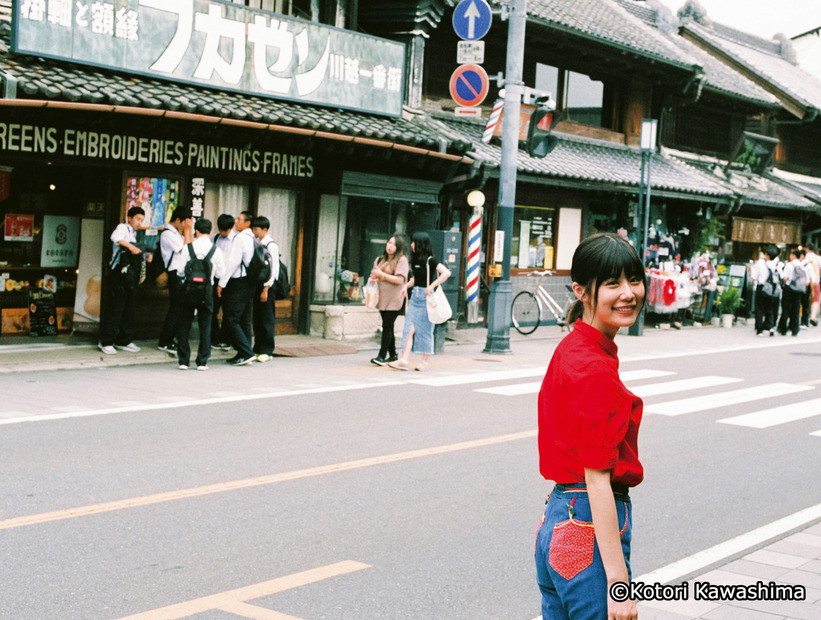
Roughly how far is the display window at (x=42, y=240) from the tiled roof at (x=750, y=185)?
17567mm

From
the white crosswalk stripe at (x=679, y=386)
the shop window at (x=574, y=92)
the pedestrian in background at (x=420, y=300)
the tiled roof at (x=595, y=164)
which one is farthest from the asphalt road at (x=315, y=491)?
the shop window at (x=574, y=92)

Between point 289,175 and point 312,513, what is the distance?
411 inches

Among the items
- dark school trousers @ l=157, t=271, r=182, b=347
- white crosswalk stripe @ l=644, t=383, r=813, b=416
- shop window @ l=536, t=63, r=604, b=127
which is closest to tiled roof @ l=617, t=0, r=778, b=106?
shop window @ l=536, t=63, r=604, b=127

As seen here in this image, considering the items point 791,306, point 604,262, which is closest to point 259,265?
point 604,262

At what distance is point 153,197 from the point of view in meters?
14.0

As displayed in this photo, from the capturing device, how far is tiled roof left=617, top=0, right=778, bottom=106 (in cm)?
2802

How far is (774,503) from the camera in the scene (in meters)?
6.98

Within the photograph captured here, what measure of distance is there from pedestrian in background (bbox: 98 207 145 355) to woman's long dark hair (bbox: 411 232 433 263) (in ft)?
11.9

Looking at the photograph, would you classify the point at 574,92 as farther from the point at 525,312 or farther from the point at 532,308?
the point at 525,312

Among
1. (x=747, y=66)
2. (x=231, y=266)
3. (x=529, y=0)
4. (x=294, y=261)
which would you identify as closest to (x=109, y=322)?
(x=231, y=266)

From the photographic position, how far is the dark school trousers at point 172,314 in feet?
41.7

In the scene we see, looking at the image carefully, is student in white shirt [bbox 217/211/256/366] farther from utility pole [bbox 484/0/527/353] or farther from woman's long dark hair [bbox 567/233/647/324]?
woman's long dark hair [bbox 567/233/647/324]

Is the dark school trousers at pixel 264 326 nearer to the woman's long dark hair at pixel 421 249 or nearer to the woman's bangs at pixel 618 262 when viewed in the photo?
the woman's long dark hair at pixel 421 249

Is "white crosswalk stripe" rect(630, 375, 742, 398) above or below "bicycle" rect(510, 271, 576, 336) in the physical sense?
below
